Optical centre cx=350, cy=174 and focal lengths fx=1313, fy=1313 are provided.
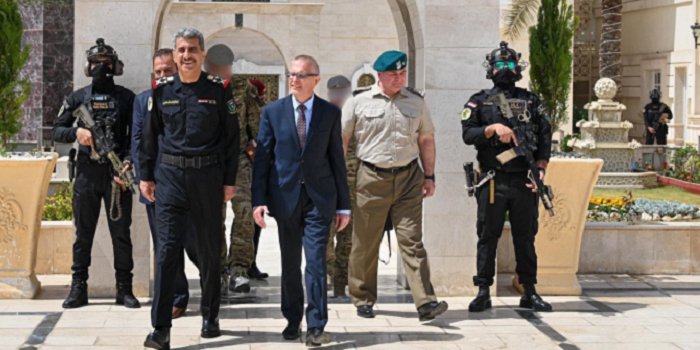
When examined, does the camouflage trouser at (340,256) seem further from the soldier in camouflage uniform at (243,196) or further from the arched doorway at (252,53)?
the arched doorway at (252,53)

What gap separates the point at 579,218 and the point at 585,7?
111ft

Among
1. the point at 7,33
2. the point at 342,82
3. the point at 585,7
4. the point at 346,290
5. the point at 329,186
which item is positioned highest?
the point at 585,7

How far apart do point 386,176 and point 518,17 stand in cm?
1875

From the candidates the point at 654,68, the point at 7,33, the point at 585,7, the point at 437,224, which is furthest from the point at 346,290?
the point at 585,7

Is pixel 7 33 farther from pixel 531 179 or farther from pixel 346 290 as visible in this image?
pixel 531 179

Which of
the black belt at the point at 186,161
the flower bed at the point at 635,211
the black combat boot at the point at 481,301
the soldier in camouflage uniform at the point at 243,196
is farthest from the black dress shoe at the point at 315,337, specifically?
the flower bed at the point at 635,211

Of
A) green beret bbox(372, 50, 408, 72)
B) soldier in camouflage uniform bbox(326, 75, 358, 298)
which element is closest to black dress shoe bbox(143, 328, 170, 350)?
soldier in camouflage uniform bbox(326, 75, 358, 298)

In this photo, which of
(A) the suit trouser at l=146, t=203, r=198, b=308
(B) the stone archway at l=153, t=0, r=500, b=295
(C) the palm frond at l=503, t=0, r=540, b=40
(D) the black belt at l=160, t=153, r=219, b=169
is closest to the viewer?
(D) the black belt at l=160, t=153, r=219, b=169

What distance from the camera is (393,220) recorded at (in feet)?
31.3

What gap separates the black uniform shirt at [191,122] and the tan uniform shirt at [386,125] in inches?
47.5

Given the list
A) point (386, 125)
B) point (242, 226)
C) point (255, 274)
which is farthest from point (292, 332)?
point (255, 274)

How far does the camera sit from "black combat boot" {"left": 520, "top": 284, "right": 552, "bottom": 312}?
9.90m

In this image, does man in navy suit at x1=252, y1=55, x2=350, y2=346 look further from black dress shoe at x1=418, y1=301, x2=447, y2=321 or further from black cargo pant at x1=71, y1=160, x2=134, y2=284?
black cargo pant at x1=71, y1=160, x2=134, y2=284

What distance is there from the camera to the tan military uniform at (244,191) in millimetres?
10492
